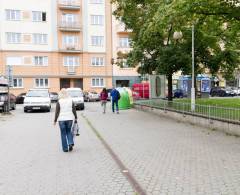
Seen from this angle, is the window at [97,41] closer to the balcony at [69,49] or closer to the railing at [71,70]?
the balcony at [69,49]

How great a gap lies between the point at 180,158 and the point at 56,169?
2906 millimetres

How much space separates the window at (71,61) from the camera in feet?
171

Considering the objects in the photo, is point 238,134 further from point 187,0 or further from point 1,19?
point 1,19

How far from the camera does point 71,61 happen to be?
52.5 m

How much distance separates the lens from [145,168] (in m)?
7.80

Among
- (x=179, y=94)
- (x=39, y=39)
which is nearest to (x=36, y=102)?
(x=39, y=39)

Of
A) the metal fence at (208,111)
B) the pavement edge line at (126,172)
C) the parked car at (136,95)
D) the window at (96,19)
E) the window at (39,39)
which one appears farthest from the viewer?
the window at (96,19)

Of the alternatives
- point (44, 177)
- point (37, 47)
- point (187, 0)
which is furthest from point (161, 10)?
point (37, 47)

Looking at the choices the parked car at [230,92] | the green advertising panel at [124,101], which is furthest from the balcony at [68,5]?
the green advertising panel at [124,101]

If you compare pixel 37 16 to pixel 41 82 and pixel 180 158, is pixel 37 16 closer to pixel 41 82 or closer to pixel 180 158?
pixel 41 82

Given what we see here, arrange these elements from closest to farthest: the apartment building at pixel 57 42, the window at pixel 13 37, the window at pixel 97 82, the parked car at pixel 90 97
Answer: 1. the parked car at pixel 90 97
2. the window at pixel 13 37
3. the apartment building at pixel 57 42
4. the window at pixel 97 82

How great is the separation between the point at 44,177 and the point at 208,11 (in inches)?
353

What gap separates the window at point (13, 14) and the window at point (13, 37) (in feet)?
6.49

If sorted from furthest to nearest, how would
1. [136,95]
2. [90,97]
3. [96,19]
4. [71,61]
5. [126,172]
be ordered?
[96,19] → [71,61] → [90,97] → [136,95] → [126,172]
